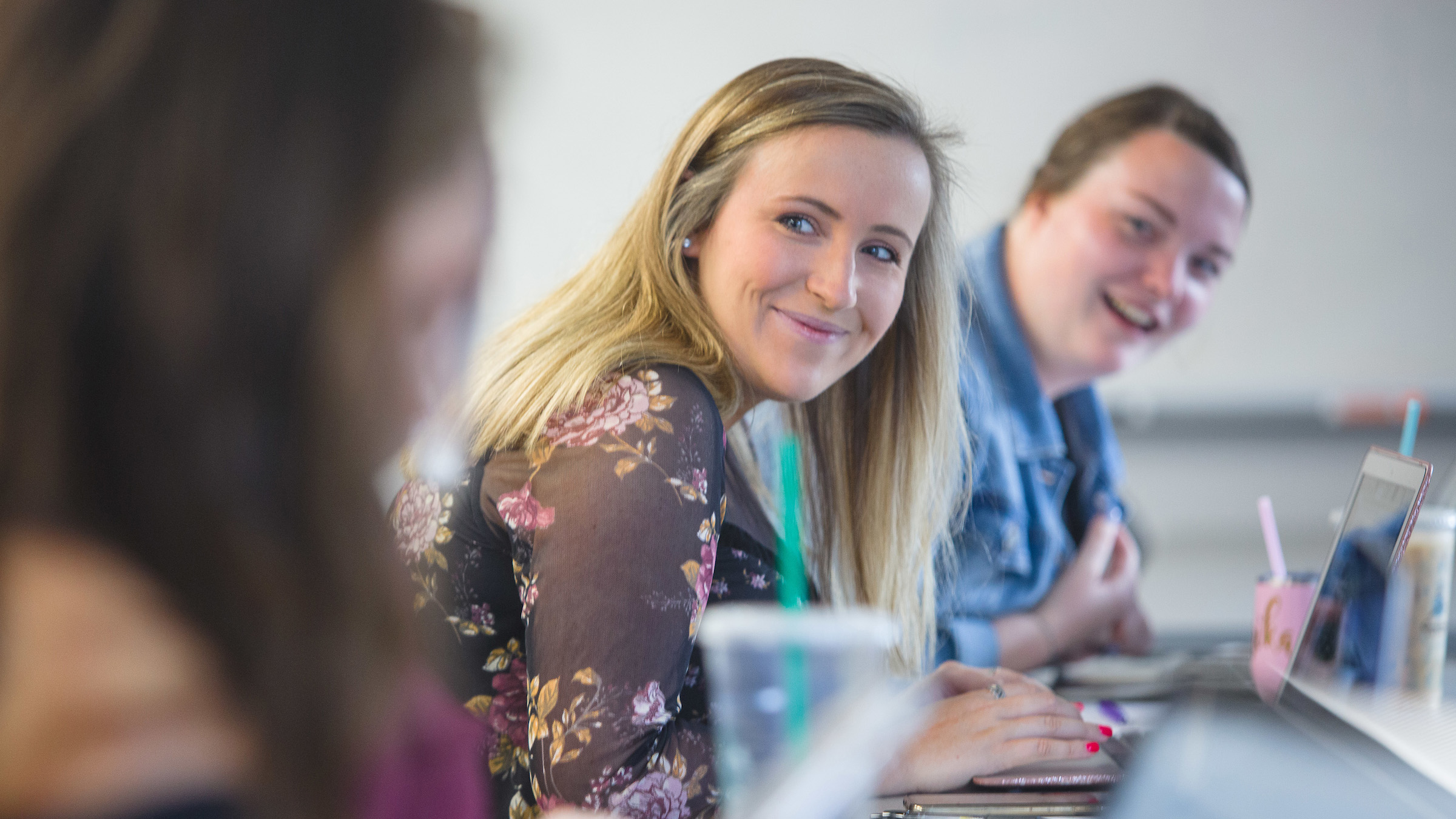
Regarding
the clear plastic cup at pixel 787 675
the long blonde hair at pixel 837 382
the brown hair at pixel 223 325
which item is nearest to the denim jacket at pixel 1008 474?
the long blonde hair at pixel 837 382

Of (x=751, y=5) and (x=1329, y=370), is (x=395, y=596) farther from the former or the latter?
(x=1329, y=370)

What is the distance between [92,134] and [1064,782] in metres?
0.76

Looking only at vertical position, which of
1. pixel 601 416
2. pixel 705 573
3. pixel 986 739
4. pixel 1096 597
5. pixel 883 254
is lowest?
pixel 1096 597

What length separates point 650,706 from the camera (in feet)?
2.66

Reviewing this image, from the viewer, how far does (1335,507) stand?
9.58ft

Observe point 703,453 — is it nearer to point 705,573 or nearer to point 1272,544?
point 705,573

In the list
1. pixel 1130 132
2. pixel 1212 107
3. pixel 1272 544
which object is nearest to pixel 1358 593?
pixel 1272 544

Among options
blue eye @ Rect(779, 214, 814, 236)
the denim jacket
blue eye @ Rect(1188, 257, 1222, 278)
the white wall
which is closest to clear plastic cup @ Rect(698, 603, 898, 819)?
blue eye @ Rect(779, 214, 814, 236)

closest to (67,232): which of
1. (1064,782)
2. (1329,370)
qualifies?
(1064,782)

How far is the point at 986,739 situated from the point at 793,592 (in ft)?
0.73

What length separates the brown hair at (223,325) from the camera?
40cm

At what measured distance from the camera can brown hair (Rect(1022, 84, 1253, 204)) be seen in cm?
168

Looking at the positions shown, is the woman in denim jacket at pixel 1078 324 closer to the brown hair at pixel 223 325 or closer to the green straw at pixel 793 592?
the green straw at pixel 793 592

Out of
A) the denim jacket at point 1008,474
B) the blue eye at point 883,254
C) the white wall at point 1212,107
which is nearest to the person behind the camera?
the blue eye at point 883,254
